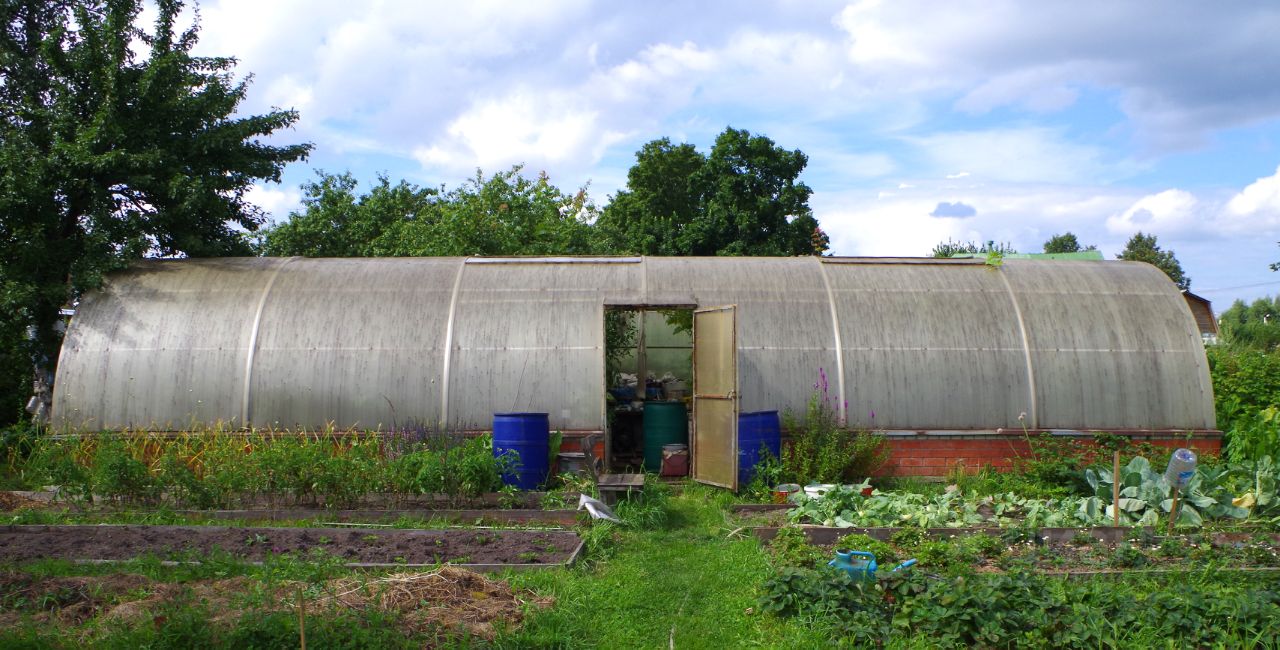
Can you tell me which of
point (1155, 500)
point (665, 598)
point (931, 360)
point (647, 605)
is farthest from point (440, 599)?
point (931, 360)

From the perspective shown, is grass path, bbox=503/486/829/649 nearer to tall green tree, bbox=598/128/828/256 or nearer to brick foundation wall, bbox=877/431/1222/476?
brick foundation wall, bbox=877/431/1222/476

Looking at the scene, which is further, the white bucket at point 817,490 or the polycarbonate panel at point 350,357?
the polycarbonate panel at point 350,357

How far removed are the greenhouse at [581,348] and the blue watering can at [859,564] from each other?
4629 millimetres

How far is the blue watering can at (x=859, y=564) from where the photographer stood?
258 inches

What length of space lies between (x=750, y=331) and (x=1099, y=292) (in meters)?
5.26

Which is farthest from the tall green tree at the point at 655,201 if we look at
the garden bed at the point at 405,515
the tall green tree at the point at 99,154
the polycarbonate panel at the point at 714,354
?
the garden bed at the point at 405,515

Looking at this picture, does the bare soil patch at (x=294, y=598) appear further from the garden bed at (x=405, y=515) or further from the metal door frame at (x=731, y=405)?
the metal door frame at (x=731, y=405)

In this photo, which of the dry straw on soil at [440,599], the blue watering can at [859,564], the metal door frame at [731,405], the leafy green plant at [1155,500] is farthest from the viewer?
the metal door frame at [731,405]

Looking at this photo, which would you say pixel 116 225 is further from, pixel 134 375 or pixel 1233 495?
pixel 1233 495

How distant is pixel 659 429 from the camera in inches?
513

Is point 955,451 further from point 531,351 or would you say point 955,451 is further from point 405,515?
point 405,515

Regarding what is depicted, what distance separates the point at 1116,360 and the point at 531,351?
8068 mm

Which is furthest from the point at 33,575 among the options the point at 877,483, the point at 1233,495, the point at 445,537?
the point at 1233,495

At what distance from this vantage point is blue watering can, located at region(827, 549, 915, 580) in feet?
21.5
